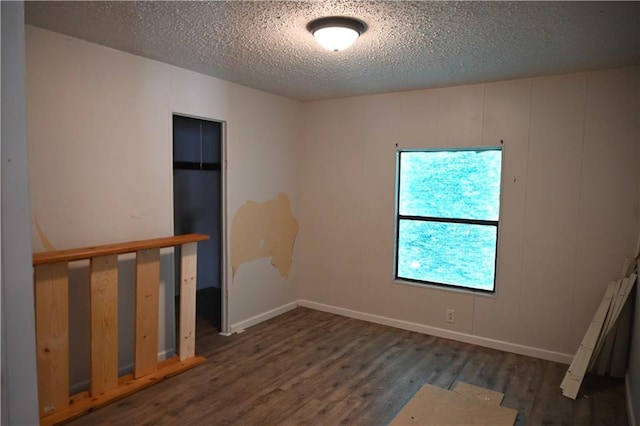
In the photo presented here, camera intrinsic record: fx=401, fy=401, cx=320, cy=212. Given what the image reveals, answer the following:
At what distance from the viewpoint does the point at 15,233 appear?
0.95 metres

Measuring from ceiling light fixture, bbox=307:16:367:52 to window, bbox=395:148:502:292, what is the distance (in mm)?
1952

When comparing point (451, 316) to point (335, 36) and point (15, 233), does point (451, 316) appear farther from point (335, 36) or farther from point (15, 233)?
point (15, 233)

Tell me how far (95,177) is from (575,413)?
3.68 m

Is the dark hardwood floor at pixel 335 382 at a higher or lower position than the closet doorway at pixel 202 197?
lower

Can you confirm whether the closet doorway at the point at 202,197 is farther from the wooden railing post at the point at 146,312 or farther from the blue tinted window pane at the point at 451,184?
the blue tinted window pane at the point at 451,184

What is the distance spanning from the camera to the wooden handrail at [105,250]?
2.38 metres

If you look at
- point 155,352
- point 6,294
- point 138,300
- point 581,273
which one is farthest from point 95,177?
point 581,273

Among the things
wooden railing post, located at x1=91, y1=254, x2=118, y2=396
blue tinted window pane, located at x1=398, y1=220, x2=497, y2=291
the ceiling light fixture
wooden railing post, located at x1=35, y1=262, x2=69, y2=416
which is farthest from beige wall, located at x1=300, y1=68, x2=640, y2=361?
wooden railing post, located at x1=35, y1=262, x2=69, y2=416

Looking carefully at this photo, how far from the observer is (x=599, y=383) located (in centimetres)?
309

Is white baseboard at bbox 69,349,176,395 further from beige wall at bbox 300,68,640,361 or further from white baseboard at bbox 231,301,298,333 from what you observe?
beige wall at bbox 300,68,640,361

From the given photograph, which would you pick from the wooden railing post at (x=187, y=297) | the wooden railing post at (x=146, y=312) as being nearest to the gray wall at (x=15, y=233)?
the wooden railing post at (x=146, y=312)

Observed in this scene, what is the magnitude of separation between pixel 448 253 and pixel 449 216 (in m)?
0.37

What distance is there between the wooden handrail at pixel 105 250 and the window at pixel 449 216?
7.08ft

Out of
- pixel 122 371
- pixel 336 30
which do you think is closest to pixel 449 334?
pixel 122 371
